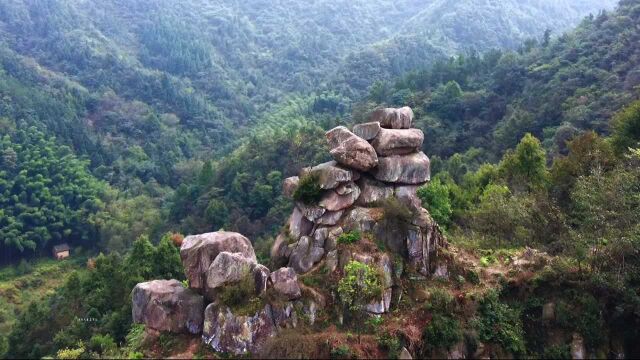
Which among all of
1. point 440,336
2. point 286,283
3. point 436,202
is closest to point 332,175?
point 286,283

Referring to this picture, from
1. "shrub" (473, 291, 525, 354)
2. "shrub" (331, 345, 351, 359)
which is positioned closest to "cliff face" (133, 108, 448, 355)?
"shrub" (331, 345, 351, 359)

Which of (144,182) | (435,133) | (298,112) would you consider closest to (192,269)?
(435,133)

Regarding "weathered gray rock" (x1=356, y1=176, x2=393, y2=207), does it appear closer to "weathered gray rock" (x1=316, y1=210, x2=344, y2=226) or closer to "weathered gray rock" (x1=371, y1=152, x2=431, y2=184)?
"weathered gray rock" (x1=371, y1=152, x2=431, y2=184)

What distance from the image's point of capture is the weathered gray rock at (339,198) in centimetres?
1888

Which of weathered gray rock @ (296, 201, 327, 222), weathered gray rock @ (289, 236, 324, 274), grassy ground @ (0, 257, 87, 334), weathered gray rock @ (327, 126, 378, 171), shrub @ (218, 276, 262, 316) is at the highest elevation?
weathered gray rock @ (327, 126, 378, 171)

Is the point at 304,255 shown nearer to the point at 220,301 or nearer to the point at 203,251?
the point at 203,251

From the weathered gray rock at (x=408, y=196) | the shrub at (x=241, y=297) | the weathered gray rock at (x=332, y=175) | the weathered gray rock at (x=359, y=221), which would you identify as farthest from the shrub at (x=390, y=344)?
the weathered gray rock at (x=332, y=175)

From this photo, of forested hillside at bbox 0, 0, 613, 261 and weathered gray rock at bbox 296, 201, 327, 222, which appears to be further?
forested hillside at bbox 0, 0, 613, 261

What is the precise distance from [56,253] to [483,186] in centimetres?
5592

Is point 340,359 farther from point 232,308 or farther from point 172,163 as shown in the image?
point 172,163

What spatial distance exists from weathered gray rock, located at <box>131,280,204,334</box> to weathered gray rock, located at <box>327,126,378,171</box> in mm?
6981

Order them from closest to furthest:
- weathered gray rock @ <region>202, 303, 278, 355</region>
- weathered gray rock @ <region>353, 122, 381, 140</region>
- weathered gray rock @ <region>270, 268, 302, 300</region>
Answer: weathered gray rock @ <region>202, 303, 278, 355</region> < weathered gray rock @ <region>270, 268, 302, 300</region> < weathered gray rock @ <region>353, 122, 381, 140</region>

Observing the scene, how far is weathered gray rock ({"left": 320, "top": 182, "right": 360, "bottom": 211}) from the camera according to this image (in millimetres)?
18875

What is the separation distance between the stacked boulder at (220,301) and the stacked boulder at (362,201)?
2.12 meters
